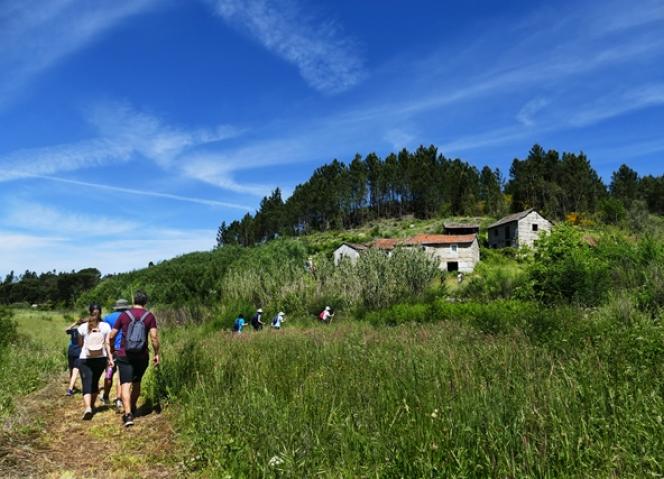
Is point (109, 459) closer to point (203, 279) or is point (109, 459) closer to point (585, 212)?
point (203, 279)

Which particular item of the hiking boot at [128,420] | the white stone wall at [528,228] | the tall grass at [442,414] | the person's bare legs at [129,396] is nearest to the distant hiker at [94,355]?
the person's bare legs at [129,396]

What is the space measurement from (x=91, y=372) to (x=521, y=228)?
58194mm

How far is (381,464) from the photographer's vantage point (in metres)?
3.38

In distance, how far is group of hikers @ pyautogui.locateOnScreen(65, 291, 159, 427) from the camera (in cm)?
661

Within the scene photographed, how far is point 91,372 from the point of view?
7.36 meters

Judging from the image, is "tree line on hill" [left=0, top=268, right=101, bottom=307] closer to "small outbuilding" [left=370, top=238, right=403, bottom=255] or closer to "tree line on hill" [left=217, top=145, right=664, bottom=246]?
"tree line on hill" [left=217, top=145, right=664, bottom=246]

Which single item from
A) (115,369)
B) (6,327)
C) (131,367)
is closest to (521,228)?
(6,327)

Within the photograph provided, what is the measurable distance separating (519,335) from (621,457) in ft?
14.5

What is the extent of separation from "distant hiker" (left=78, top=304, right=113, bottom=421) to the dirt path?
1.38 ft

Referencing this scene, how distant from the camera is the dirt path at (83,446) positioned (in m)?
4.52

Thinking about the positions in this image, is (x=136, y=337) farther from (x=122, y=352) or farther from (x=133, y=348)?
(x=122, y=352)

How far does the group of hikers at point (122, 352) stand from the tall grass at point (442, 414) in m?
0.70

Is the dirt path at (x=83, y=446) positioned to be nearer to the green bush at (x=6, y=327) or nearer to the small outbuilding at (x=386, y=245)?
the green bush at (x=6, y=327)

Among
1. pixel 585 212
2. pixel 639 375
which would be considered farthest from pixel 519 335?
pixel 585 212
